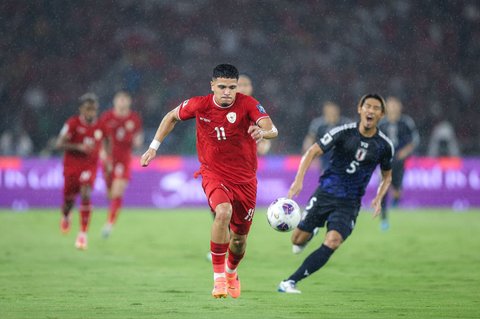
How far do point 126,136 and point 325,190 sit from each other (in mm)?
8413

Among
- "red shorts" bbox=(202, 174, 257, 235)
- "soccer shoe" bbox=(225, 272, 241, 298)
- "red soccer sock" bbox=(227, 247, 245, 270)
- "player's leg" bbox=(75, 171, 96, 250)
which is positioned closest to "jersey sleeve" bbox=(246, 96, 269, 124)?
"red shorts" bbox=(202, 174, 257, 235)

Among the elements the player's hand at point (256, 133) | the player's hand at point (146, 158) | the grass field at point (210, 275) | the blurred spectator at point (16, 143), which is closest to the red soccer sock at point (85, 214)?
the grass field at point (210, 275)

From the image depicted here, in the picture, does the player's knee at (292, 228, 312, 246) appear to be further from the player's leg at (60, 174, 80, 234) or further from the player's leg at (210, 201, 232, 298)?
the player's leg at (60, 174, 80, 234)

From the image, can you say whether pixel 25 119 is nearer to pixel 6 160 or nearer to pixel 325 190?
pixel 6 160

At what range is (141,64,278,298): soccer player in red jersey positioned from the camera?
8.16 meters

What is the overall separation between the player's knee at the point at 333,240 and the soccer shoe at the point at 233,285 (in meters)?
0.98

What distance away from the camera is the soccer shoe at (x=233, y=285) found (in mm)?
8516

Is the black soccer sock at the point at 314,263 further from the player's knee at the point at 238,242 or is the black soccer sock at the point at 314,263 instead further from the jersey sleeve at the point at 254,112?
the jersey sleeve at the point at 254,112

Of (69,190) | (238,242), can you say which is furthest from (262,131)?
(69,190)

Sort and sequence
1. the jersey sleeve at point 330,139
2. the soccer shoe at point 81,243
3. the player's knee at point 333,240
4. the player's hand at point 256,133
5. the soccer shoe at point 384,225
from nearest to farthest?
1. the player's hand at point 256,133
2. the player's knee at point 333,240
3. the jersey sleeve at point 330,139
4. the soccer shoe at point 81,243
5. the soccer shoe at point 384,225

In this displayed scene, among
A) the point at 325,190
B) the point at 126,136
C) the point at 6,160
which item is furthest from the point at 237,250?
the point at 6,160

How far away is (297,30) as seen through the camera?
2783 centimetres

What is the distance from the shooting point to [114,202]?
1573cm

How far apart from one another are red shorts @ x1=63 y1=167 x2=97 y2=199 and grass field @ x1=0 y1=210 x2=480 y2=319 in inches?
32.5
